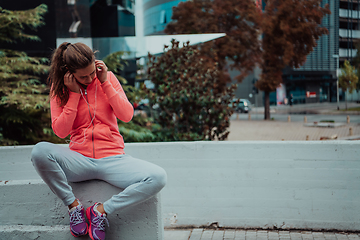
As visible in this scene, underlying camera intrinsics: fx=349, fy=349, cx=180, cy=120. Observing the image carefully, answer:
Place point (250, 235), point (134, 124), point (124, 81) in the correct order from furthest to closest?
point (124, 81) → point (134, 124) → point (250, 235)

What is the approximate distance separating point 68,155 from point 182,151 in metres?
1.70

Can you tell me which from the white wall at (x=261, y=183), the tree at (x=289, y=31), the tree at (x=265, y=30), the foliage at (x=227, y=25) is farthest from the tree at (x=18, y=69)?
the tree at (x=289, y=31)

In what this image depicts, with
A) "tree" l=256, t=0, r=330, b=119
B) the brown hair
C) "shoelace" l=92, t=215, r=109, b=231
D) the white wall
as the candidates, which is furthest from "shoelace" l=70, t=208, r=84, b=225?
"tree" l=256, t=0, r=330, b=119

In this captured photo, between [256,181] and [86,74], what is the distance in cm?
227

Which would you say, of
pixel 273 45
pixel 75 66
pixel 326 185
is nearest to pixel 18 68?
pixel 75 66

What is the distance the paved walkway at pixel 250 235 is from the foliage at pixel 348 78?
18.8m

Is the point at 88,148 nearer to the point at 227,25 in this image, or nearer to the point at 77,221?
the point at 77,221

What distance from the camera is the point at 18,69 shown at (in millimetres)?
7625

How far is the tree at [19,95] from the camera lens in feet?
23.1

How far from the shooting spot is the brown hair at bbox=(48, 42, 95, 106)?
7.87ft

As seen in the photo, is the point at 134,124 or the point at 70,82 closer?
the point at 70,82

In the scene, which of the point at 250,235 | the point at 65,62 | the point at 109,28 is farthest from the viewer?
the point at 109,28

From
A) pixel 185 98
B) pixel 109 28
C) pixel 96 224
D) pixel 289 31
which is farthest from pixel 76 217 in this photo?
pixel 289 31

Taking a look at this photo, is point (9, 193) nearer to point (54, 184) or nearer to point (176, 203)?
point (54, 184)
